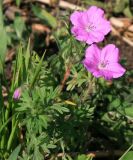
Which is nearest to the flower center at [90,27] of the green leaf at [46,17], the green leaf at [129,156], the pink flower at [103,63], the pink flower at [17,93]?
the pink flower at [103,63]

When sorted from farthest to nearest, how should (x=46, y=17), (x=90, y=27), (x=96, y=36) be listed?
(x=46, y=17), (x=90, y=27), (x=96, y=36)

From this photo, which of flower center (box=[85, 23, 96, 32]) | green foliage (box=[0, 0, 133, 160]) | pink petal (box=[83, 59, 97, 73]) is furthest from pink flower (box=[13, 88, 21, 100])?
flower center (box=[85, 23, 96, 32])

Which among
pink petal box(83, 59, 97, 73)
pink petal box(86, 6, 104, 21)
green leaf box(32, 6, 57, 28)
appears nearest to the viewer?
pink petal box(83, 59, 97, 73)

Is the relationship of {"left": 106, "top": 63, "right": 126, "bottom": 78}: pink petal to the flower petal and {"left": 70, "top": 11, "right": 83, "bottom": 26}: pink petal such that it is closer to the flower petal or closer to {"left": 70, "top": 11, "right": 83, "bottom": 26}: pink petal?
the flower petal

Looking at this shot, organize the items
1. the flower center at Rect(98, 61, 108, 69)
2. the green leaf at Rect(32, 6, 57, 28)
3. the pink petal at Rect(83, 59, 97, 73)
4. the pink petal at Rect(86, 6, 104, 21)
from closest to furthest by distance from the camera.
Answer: the pink petal at Rect(83, 59, 97, 73), the flower center at Rect(98, 61, 108, 69), the pink petal at Rect(86, 6, 104, 21), the green leaf at Rect(32, 6, 57, 28)

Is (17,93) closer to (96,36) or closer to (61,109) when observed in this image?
(61,109)

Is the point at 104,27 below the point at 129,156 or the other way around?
the other way around

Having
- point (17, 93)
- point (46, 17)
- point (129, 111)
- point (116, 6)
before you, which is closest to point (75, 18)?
point (17, 93)
